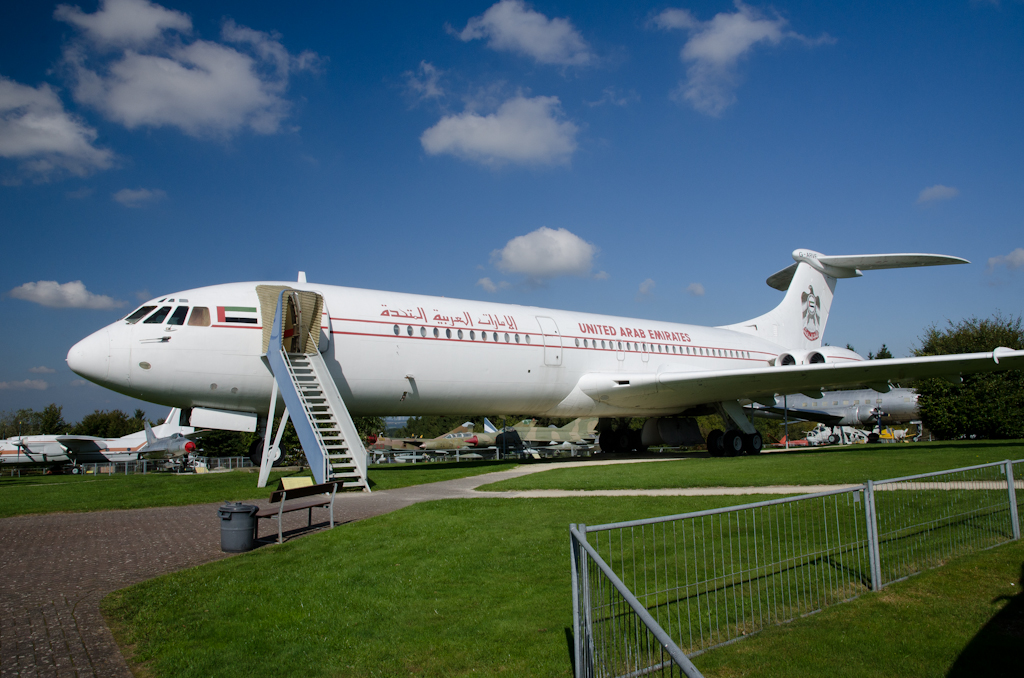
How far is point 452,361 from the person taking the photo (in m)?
17.8

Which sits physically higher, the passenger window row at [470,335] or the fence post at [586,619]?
the passenger window row at [470,335]

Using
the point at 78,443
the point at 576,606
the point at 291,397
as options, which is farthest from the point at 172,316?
the point at 78,443

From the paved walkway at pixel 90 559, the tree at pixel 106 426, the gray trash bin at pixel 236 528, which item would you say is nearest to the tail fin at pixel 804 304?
the paved walkway at pixel 90 559

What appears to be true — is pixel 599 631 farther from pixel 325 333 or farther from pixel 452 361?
pixel 452 361

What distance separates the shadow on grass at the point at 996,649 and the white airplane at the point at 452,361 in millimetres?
13329

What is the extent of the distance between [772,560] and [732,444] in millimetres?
17232

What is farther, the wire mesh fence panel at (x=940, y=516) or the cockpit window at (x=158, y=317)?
the cockpit window at (x=158, y=317)

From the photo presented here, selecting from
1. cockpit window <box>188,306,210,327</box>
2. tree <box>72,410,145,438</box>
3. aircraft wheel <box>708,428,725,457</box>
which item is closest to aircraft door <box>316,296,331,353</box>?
cockpit window <box>188,306,210,327</box>

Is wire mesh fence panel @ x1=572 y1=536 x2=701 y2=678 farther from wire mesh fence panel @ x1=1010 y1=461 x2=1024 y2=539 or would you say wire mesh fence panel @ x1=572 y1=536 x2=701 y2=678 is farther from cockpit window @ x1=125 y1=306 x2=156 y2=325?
cockpit window @ x1=125 y1=306 x2=156 y2=325

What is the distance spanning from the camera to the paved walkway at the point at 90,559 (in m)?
4.73

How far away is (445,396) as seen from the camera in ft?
58.9

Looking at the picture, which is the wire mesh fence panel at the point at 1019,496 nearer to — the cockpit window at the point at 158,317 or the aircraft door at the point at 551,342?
the aircraft door at the point at 551,342

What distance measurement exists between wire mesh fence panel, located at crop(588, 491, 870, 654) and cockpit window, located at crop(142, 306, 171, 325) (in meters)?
12.3

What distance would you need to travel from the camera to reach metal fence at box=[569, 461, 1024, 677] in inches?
162
